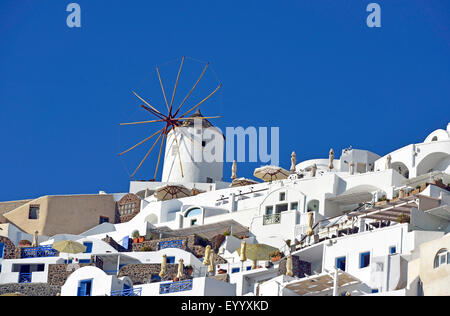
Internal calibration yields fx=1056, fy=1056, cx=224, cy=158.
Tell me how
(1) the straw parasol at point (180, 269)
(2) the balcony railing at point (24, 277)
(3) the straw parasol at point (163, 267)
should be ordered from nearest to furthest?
1. (1) the straw parasol at point (180, 269)
2. (3) the straw parasol at point (163, 267)
3. (2) the balcony railing at point (24, 277)

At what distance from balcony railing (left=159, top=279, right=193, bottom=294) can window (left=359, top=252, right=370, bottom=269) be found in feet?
24.4

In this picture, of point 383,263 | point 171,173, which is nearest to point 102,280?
point 383,263

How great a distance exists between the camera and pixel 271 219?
60188 millimetres

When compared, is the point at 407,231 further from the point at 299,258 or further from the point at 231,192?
the point at 231,192

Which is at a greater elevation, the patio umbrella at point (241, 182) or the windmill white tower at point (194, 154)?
the windmill white tower at point (194, 154)

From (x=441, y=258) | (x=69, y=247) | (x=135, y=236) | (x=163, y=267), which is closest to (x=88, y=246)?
(x=69, y=247)

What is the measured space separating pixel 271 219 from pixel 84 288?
53.4ft

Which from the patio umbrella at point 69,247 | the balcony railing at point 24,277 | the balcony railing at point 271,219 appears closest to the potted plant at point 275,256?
the balcony railing at point 271,219

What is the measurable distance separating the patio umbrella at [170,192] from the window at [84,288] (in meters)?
29.1

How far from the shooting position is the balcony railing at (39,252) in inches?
2279

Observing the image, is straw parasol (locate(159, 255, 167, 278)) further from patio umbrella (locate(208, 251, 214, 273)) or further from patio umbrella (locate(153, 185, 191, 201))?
patio umbrella (locate(153, 185, 191, 201))

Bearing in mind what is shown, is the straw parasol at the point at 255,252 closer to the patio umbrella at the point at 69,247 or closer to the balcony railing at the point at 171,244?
the balcony railing at the point at 171,244

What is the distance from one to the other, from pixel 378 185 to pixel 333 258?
15.2 metres
